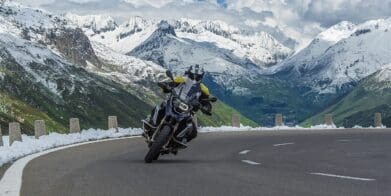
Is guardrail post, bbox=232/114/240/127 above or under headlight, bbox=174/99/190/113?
under

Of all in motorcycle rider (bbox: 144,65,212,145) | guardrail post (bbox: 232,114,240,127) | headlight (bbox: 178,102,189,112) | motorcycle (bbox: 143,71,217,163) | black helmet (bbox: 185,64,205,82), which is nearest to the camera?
motorcycle (bbox: 143,71,217,163)

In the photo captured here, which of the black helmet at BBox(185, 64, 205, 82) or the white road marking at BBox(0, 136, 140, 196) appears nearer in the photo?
the white road marking at BBox(0, 136, 140, 196)

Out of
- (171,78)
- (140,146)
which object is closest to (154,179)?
(171,78)

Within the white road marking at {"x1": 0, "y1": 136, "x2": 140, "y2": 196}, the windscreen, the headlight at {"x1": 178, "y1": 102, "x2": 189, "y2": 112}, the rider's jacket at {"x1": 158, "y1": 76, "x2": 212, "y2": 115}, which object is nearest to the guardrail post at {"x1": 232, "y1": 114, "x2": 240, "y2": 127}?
the rider's jacket at {"x1": 158, "y1": 76, "x2": 212, "y2": 115}

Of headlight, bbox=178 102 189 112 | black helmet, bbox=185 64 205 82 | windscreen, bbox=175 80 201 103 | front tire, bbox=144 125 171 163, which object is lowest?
front tire, bbox=144 125 171 163

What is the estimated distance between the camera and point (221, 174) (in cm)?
1381

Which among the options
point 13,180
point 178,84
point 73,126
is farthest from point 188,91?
point 73,126

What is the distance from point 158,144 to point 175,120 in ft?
2.49

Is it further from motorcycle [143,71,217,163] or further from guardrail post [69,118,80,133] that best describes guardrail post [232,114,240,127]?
motorcycle [143,71,217,163]

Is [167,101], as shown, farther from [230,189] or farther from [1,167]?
[230,189]

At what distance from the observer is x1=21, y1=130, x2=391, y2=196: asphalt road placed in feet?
36.1

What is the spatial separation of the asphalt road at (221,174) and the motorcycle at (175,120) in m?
0.60

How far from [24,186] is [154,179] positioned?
2.35 metres

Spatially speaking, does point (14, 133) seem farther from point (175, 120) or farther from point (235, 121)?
point (235, 121)
